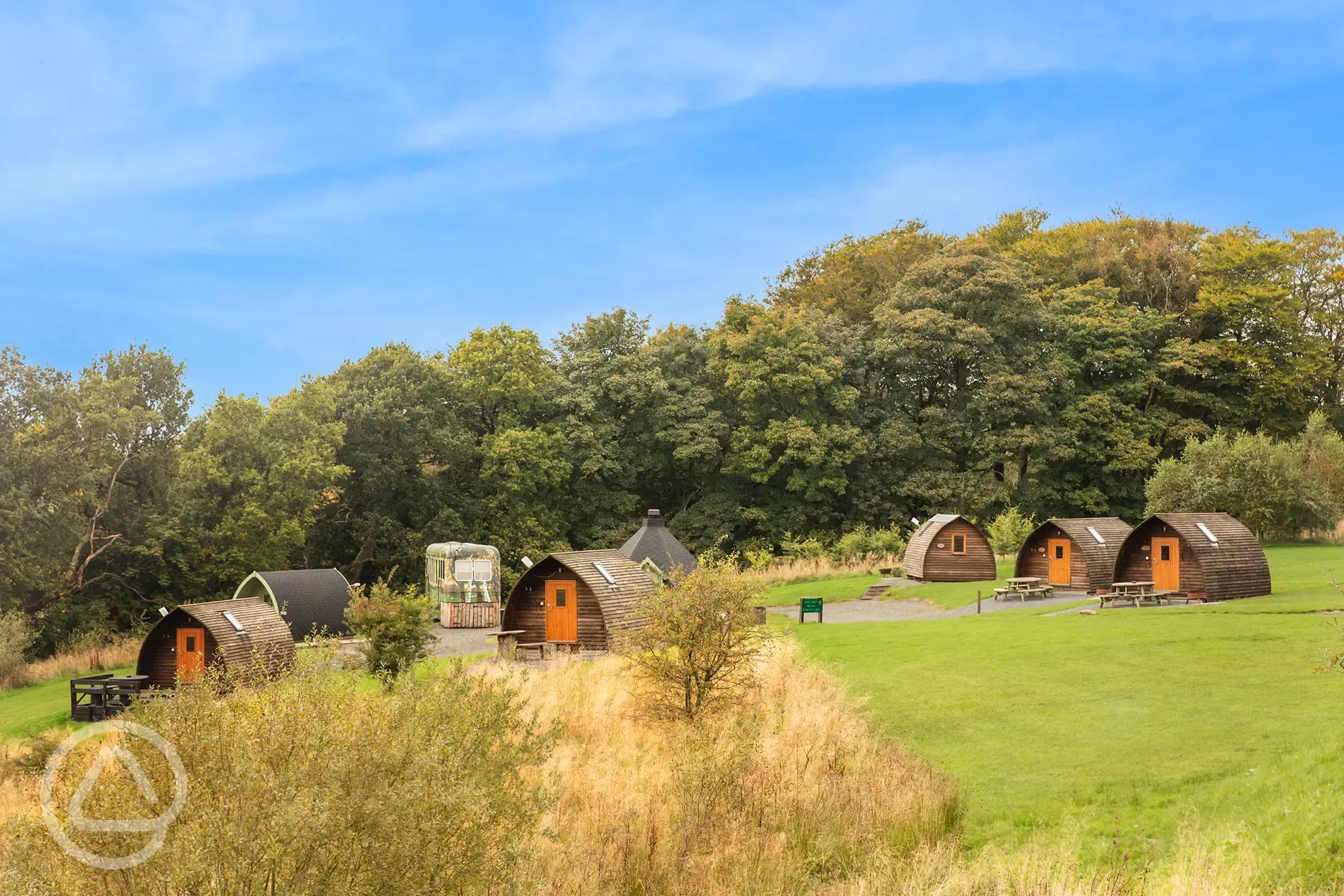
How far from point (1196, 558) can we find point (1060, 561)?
264 inches

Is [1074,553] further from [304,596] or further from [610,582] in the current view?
[304,596]

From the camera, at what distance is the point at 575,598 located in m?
29.4

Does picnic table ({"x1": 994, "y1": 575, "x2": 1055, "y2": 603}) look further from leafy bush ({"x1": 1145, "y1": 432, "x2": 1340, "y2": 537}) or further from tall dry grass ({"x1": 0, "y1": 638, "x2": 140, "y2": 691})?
tall dry grass ({"x1": 0, "y1": 638, "x2": 140, "y2": 691})

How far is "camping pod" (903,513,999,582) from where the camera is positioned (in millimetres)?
40219

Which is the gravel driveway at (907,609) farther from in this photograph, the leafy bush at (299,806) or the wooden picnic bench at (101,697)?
the leafy bush at (299,806)

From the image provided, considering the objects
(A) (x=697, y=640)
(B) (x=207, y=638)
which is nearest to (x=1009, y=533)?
(A) (x=697, y=640)

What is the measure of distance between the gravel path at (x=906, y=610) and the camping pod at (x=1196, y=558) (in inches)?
86.7

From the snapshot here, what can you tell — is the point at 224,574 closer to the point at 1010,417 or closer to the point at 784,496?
the point at 784,496

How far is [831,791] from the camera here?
13.1 metres

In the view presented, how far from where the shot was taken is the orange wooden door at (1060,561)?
36.3 meters

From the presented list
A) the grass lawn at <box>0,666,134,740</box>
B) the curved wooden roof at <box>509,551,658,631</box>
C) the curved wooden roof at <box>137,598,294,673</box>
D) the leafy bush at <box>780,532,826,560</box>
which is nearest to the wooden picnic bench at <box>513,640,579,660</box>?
the curved wooden roof at <box>509,551,658,631</box>

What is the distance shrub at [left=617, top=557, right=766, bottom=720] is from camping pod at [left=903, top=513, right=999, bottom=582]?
925 inches

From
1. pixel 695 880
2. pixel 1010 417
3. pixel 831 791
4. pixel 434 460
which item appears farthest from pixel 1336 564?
pixel 434 460

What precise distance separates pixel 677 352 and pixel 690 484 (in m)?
7.02
